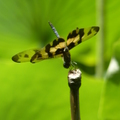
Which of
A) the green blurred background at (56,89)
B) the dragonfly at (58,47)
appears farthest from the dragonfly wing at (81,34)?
the green blurred background at (56,89)

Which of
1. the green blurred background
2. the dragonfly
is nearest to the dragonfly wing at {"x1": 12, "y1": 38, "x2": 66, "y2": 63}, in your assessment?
the dragonfly

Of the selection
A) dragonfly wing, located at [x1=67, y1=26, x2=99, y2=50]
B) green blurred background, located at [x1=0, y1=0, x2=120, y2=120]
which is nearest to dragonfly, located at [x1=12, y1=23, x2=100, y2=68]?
dragonfly wing, located at [x1=67, y1=26, x2=99, y2=50]

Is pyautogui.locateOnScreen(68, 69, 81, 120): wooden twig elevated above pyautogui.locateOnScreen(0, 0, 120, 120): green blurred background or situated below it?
below

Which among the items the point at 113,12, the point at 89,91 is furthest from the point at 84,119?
the point at 113,12

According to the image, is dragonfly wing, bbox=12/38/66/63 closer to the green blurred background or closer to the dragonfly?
the dragonfly

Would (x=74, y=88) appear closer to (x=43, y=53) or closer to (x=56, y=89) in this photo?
(x=43, y=53)

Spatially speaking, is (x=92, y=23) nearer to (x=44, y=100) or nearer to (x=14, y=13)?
(x=14, y=13)

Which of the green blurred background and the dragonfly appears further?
the green blurred background

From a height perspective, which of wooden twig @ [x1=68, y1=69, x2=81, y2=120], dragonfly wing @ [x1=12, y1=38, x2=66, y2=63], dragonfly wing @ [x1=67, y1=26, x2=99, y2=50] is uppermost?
dragonfly wing @ [x1=67, y1=26, x2=99, y2=50]
